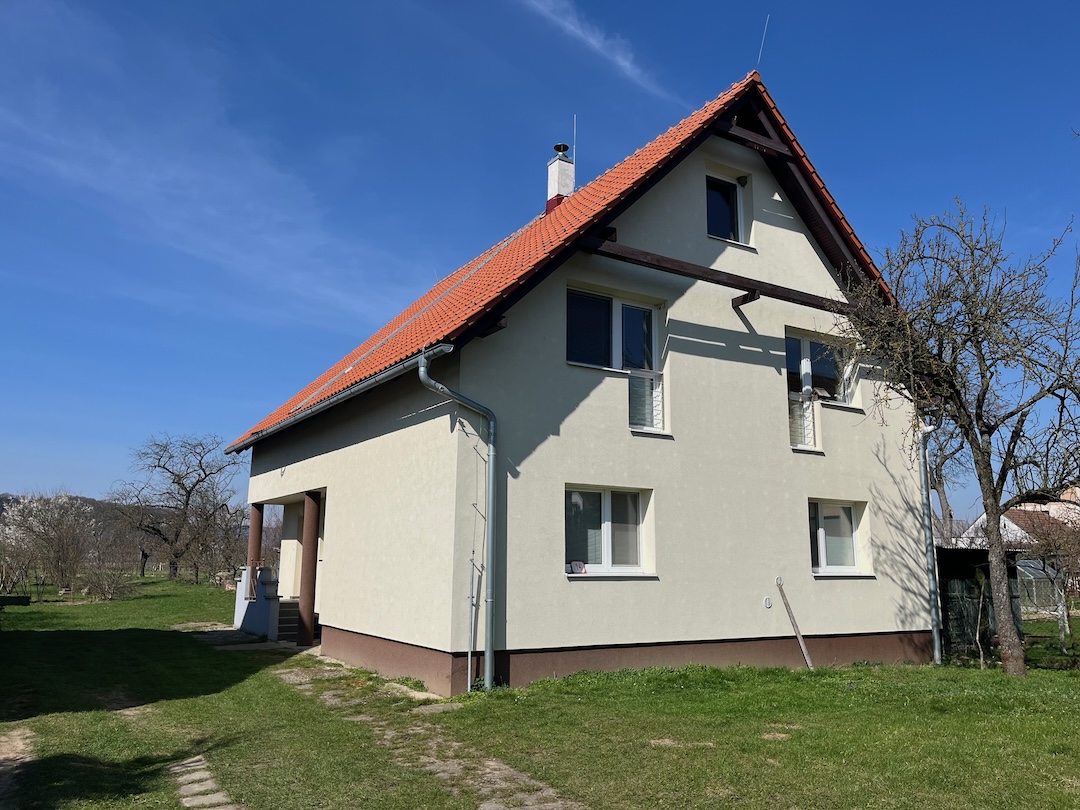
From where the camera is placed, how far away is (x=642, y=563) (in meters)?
→ 11.4

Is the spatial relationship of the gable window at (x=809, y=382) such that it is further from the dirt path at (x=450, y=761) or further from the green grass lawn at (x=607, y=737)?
the dirt path at (x=450, y=761)

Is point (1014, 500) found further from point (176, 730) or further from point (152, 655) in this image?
point (152, 655)

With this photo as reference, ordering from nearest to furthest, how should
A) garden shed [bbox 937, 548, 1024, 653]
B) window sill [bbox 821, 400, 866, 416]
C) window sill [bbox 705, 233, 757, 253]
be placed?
1. window sill [bbox 705, 233, 757, 253]
2. window sill [bbox 821, 400, 866, 416]
3. garden shed [bbox 937, 548, 1024, 653]

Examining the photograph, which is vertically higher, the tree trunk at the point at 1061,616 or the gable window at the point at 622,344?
the gable window at the point at 622,344

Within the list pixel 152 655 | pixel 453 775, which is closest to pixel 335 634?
pixel 152 655

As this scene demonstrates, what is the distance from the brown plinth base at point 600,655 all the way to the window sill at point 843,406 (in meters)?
3.72

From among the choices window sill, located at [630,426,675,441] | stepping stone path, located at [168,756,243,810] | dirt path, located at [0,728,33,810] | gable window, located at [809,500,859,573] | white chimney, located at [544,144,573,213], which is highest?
white chimney, located at [544,144,573,213]

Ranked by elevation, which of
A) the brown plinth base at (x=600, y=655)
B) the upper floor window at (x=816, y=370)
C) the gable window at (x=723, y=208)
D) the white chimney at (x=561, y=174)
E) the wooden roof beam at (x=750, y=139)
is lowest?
the brown plinth base at (x=600, y=655)

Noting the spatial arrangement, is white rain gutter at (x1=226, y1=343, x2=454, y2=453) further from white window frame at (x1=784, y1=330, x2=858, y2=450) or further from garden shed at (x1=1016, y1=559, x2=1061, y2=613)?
garden shed at (x1=1016, y1=559, x2=1061, y2=613)

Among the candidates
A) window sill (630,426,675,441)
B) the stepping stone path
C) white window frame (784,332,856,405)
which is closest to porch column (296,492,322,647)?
window sill (630,426,675,441)

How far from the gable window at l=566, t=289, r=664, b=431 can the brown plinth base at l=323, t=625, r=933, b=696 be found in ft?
10.4

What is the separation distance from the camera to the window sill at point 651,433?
11492 mm

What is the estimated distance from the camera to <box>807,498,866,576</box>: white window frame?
1330 cm

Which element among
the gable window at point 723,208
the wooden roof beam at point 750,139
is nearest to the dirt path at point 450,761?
the gable window at point 723,208
